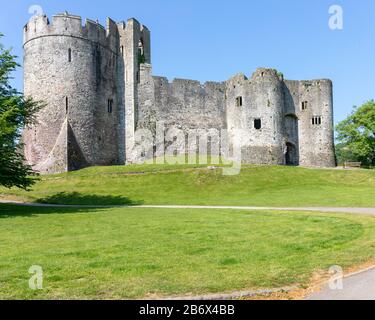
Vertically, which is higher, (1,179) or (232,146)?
(232,146)

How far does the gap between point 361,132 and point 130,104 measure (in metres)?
29.2

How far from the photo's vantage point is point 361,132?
5016 cm

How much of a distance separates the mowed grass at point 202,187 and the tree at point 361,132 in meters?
15.1

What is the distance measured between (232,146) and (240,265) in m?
40.4

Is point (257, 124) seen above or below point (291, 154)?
above

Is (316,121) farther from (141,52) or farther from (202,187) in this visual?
(202,187)

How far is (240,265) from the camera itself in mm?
8188

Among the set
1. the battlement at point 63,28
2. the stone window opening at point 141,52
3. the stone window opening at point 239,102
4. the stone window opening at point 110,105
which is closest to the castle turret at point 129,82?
the stone window opening at point 110,105

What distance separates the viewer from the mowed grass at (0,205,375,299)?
22.8 feet

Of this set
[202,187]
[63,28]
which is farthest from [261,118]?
[63,28]
